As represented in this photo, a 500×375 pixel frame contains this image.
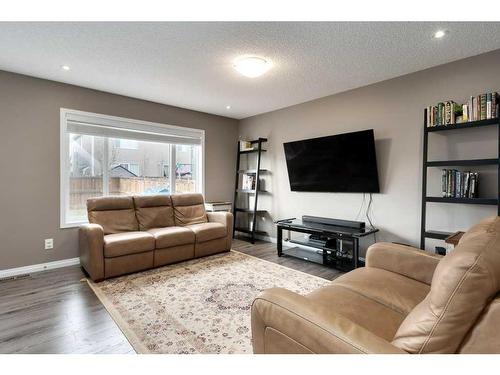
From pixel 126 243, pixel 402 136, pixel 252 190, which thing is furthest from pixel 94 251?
pixel 402 136

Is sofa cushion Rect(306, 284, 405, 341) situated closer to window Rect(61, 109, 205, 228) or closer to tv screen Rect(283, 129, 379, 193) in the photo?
tv screen Rect(283, 129, 379, 193)

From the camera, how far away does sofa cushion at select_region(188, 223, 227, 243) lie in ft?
11.8

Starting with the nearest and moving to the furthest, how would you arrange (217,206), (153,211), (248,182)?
1. (153,211)
2. (217,206)
3. (248,182)

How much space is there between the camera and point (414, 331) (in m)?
0.94

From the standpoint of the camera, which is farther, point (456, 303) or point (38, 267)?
point (38, 267)

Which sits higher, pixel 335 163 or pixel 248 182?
pixel 335 163

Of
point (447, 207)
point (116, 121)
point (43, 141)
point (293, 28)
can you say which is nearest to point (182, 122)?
point (116, 121)

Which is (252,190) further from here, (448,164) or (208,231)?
(448,164)

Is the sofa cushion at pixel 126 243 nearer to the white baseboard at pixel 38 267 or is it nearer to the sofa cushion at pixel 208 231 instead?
the sofa cushion at pixel 208 231

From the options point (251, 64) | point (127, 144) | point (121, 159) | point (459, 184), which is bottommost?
point (459, 184)

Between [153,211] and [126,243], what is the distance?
860 mm

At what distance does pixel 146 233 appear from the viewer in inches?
130

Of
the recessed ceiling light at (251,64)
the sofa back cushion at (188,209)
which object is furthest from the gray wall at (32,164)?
the recessed ceiling light at (251,64)
